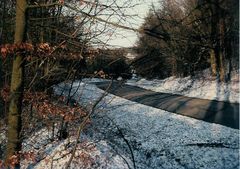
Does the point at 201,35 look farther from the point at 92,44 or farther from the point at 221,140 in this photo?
the point at 221,140

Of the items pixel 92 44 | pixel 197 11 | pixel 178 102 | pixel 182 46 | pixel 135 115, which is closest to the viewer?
pixel 197 11

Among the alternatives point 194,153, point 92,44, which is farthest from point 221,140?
point 92,44

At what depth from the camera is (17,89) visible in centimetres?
775

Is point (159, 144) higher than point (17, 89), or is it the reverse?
point (17, 89)

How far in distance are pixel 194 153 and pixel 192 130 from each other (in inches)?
97.7

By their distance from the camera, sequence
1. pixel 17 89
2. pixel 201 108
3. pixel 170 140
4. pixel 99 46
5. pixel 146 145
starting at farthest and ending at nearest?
pixel 201 108, pixel 170 140, pixel 146 145, pixel 99 46, pixel 17 89

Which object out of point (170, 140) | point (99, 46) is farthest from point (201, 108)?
point (99, 46)

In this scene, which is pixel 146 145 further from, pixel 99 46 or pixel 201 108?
pixel 201 108

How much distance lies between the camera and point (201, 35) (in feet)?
13.6

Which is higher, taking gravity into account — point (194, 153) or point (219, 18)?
point (219, 18)

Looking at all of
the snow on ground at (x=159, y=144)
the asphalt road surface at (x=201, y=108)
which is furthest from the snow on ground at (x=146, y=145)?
the asphalt road surface at (x=201, y=108)

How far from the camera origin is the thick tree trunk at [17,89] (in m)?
7.65

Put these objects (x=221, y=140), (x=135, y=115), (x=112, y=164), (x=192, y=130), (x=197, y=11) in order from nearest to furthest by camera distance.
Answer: (x=197, y=11) → (x=112, y=164) → (x=221, y=140) → (x=192, y=130) → (x=135, y=115)

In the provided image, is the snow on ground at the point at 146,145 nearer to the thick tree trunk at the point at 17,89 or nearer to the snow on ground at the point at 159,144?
the snow on ground at the point at 159,144
